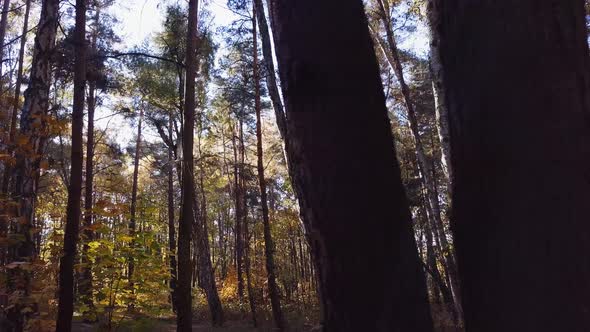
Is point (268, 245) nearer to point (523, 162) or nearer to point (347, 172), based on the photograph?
point (347, 172)

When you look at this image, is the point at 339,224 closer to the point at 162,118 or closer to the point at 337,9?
the point at 337,9

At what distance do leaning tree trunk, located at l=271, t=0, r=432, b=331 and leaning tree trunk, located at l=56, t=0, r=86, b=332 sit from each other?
175 inches

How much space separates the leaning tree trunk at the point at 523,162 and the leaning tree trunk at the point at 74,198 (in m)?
4.78

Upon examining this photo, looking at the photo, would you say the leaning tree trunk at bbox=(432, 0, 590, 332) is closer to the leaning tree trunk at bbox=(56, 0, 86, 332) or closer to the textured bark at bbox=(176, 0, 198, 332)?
the leaning tree trunk at bbox=(56, 0, 86, 332)

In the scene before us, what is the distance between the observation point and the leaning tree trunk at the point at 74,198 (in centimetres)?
486

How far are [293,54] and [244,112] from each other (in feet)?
57.5

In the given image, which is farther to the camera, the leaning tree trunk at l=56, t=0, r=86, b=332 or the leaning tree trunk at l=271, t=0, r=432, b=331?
the leaning tree trunk at l=56, t=0, r=86, b=332

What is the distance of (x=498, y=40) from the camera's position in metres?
0.98

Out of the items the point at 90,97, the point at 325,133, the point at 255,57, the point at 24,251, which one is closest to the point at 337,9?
the point at 325,133

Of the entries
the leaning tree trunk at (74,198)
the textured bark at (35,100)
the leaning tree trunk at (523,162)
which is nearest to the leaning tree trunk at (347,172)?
the leaning tree trunk at (523,162)

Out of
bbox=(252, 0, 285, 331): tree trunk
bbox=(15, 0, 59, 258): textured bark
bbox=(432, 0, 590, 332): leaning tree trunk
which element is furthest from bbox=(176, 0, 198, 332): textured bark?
bbox=(432, 0, 590, 332): leaning tree trunk

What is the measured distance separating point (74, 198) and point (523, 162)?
5.09 meters

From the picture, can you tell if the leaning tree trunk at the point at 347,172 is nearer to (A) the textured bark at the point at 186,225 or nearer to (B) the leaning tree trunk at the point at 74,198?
(B) the leaning tree trunk at the point at 74,198

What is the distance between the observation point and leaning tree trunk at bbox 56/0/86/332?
486 cm
